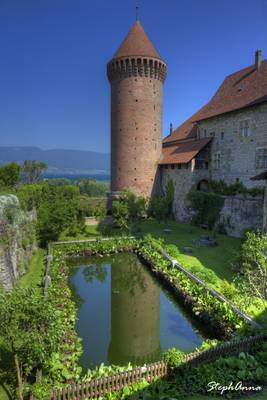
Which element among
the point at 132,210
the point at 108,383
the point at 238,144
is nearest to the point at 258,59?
the point at 238,144

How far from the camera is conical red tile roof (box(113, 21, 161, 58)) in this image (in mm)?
30062

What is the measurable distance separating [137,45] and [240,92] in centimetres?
1221

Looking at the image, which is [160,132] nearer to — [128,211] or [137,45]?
[137,45]

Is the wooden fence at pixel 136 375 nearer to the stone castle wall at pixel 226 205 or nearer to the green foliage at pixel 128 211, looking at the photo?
the stone castle wall at pixel 226 205

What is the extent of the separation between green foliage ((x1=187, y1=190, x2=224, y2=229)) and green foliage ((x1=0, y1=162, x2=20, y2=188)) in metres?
15.2

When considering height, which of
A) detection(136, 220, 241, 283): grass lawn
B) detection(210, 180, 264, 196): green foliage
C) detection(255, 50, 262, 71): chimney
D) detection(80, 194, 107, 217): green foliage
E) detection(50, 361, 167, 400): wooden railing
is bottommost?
detection(136, 220, 241, 283): grass lawn

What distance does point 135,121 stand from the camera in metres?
30.9

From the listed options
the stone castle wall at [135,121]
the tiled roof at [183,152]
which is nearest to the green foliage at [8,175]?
the stone castle wall at [135,121]

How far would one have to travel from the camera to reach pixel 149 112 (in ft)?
103

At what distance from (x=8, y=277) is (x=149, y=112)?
78.5ft

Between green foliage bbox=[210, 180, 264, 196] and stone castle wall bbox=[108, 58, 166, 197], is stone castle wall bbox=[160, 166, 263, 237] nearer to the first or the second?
green foliage bbox=[210, 180, 264, 196]

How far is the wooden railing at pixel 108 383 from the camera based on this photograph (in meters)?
6.52

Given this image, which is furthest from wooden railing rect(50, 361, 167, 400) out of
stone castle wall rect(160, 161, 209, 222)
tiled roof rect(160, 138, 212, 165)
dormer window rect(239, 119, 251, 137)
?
tiled roof rect(160, 138, 212, 165)

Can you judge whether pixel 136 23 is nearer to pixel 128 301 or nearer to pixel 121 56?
pixel 121 56
